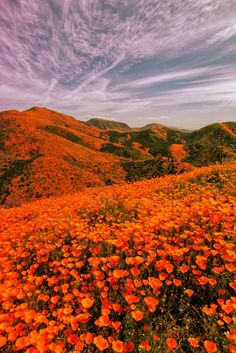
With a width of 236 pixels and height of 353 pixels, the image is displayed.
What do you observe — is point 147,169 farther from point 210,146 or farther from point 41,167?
point 210,146

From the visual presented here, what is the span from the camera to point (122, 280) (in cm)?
413

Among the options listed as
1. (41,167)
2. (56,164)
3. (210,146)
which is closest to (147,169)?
(56,164)

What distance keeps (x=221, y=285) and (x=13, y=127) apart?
2494 inches

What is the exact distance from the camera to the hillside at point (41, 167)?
30034 millimetres

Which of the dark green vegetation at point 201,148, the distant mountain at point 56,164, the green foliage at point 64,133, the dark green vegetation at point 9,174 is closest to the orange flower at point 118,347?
the distant mountain at point 56,164

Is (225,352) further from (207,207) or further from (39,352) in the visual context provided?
(207,207)

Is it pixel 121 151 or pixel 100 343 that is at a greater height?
pixel 100 343

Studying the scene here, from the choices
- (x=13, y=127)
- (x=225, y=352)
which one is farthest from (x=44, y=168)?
(x=225, y=352)

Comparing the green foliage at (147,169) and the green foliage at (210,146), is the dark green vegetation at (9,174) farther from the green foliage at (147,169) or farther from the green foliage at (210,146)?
the green foliage at (210,146)

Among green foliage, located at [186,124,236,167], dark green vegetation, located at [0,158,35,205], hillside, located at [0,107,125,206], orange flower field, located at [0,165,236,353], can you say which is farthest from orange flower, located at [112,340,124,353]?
green foliage, located at [186,124,236,167]

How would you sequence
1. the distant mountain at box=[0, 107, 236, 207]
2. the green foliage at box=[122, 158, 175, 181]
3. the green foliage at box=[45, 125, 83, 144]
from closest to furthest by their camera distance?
the distant mountain at box=[0, 107, 236, 207] < the green foliage at box=[122, 158, 175, 181] < the green foliage at box=[45, 125, 83, 144]

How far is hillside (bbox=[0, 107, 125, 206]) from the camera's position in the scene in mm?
30034

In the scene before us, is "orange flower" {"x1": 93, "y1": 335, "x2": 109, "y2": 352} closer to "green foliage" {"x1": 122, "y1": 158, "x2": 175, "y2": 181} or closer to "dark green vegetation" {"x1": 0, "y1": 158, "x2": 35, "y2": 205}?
"dark green vegetation" {"x1": 0, "y1": 158, "x2": 35, "y2": 205}

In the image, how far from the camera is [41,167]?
3506 centimetres
